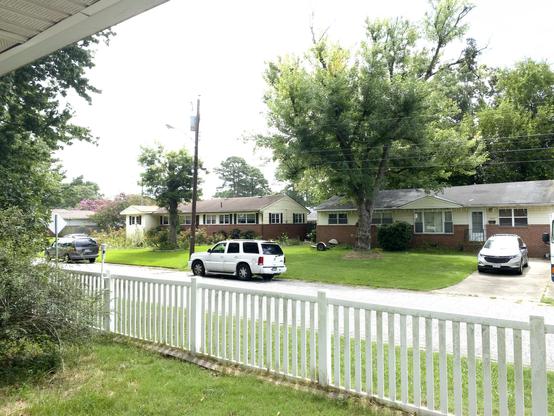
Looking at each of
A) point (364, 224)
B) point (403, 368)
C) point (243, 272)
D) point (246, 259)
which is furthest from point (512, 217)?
point (403, 368)

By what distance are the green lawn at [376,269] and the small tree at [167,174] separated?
7.80m

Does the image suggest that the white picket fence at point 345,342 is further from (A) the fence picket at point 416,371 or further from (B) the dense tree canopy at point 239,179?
(B) the dense tree canopy at point 239,179

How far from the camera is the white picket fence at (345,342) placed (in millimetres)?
3422

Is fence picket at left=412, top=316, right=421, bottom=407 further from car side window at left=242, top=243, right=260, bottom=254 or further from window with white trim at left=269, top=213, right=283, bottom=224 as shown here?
window with white trim at left=269, top=213, right=283, bottom=224

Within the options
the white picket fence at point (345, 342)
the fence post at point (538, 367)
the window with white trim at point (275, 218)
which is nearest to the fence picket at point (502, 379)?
the white picket fence at point (345, 342)

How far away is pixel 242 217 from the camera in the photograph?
41.2 metres

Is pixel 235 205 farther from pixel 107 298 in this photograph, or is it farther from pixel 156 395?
pixel 156 395

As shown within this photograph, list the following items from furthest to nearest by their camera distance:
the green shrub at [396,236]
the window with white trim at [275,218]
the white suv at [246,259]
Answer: the window with white trim at [275,218] → the green shrub at [396,236] → the white suv at [246,259]

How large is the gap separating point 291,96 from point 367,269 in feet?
37.9

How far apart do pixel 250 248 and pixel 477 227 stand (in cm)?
1770

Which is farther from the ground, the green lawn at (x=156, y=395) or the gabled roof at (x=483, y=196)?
the gabled roof at (x=483, y=196)

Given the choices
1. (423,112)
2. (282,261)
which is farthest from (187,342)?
(423,112)

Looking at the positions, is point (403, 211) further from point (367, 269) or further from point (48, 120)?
point (48, 120)

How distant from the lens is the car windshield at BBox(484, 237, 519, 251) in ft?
61.8
